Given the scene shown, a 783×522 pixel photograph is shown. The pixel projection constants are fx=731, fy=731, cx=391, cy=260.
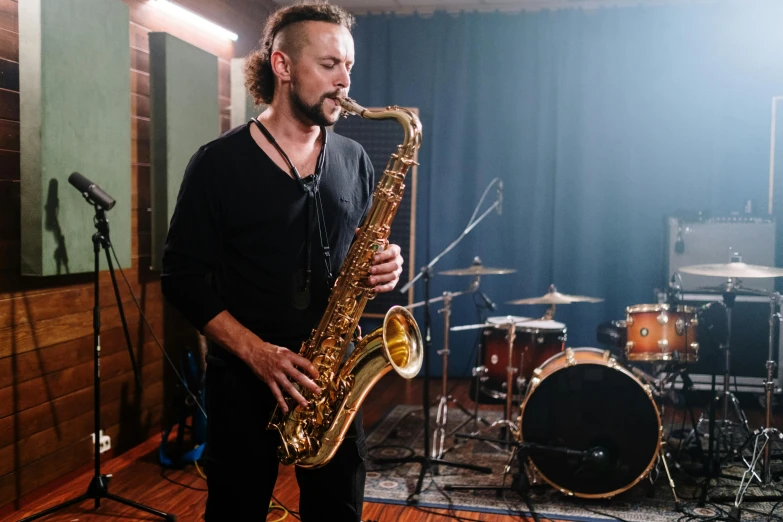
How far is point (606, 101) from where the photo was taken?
593cm

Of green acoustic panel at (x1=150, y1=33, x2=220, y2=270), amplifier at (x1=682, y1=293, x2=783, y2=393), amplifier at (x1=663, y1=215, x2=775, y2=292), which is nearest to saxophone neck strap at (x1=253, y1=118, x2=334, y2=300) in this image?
green acoustic panel at (x1=150, y1=33, x2=220, y2=270)

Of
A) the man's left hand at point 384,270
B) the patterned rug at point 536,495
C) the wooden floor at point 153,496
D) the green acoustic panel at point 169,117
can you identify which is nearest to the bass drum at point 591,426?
the patterned rug at point 536,495

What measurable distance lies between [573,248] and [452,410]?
5.73 feet

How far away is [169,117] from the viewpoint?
418 cm

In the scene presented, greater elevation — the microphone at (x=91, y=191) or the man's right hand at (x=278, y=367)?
the microphone at (x=91, y=191)

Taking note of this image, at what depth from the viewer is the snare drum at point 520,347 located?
4207 millimetres

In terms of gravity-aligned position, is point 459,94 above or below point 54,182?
above

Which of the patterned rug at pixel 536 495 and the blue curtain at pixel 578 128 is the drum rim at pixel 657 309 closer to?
the patterned rug at pixel 536 495

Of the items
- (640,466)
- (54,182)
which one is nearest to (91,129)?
(54,182)

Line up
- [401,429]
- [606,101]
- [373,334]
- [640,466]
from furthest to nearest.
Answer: [606,101] < [401,429] < [640,466] < [373,334]

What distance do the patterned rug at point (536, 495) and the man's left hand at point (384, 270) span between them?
195 cm

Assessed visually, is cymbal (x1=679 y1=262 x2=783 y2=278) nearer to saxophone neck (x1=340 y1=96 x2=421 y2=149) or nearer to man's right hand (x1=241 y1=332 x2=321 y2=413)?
saxophone neck (x1=340 y1=96 x2=421 y2=149)

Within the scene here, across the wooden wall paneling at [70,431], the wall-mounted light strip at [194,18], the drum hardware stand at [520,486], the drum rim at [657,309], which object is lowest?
the drum hardware stand at [520,486]

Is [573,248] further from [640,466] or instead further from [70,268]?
[70,268]
